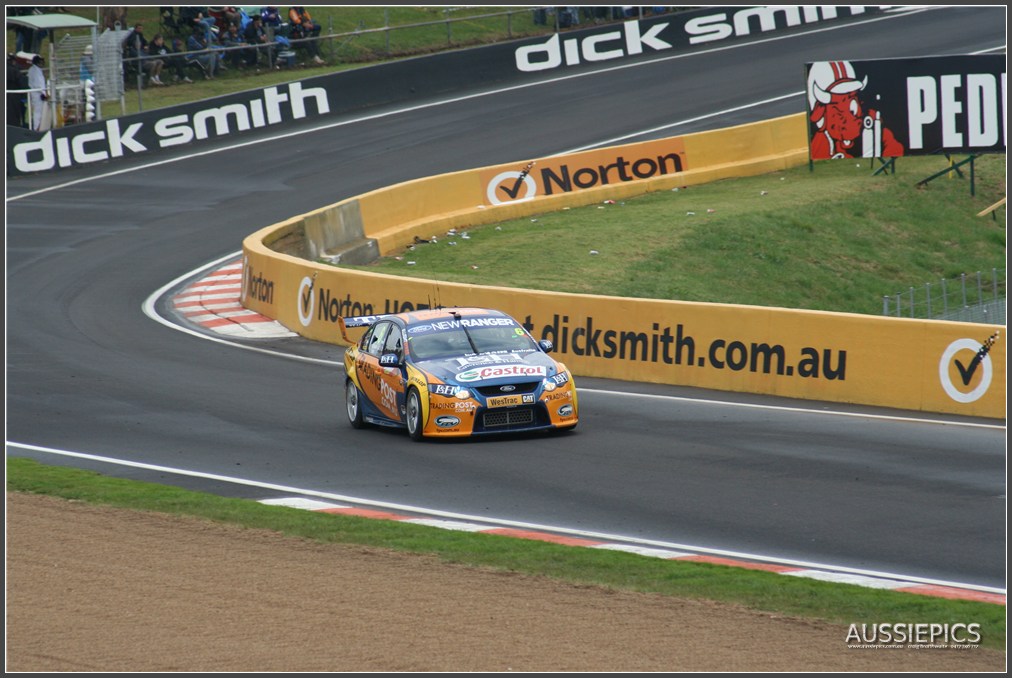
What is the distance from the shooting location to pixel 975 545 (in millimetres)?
10969

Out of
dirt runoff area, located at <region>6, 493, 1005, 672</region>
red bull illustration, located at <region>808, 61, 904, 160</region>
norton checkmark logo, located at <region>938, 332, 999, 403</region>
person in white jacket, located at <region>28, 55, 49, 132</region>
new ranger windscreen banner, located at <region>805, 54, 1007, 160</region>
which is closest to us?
dirt runoff area, located at <region>6, 493, 1005, 672</region>

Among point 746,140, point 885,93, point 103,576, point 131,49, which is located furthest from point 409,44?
point 103,576

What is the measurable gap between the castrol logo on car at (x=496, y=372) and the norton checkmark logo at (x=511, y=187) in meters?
18.8

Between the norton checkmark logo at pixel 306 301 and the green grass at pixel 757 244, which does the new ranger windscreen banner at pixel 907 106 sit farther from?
the norton checkmark logo at pixel 306 301

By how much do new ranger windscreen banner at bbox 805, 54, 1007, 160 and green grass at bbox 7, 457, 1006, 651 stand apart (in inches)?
1007

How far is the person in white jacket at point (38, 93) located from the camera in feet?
130

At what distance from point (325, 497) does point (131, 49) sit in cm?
3471

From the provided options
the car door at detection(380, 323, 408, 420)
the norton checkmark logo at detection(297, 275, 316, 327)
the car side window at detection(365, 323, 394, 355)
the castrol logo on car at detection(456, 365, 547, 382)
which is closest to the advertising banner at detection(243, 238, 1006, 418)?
the norton checkmark logo at detection(297, 275, 316, 327)

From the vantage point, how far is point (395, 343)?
17.2 metres

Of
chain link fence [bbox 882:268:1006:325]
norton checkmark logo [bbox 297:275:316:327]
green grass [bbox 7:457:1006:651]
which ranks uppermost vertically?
green grass [bbox 7:457:1006:651]

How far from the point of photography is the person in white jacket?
3959cm

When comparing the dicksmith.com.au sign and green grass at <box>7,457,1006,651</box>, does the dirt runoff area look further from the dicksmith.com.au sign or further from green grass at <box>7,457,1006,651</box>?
the dicksmith.com.au sign

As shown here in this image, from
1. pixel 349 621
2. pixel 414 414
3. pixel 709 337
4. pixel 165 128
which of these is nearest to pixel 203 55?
pixel 165 128

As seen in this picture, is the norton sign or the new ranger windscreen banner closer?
the new ranger windscreen banner
